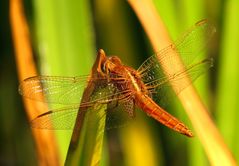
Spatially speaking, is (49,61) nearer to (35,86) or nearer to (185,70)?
(35,86)

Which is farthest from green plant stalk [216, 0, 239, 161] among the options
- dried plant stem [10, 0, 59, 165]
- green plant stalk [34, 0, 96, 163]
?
dried plant stem [10, 0, 59, 165]

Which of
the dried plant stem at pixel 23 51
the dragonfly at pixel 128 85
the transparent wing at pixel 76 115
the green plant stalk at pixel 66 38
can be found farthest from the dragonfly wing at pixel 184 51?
the dried plant stem at pixel 23 51

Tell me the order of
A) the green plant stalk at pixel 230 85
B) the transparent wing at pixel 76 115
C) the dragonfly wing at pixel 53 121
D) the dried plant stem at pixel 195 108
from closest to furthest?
1. the transparent wing at pixel 76 115
2. the dried plant stem at pixel 195 108
3. the dragonfly wing at pixel 53 121
4. the green plant stalk at pixel 230 85

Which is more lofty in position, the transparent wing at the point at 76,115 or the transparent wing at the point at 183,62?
the transparent wing at the point at 183,62

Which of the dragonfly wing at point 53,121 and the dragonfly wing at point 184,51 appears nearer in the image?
the dragonfly wing at point 53,121

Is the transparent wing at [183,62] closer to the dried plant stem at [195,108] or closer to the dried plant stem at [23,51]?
the dried plant stem at [195,108]
